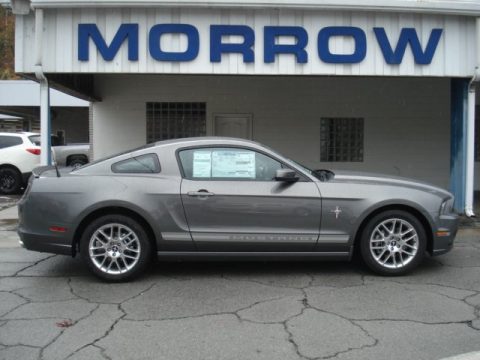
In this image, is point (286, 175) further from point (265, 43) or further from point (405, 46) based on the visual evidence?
point (405, 46)

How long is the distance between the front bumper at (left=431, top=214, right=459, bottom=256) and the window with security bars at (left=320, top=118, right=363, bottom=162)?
7267mm

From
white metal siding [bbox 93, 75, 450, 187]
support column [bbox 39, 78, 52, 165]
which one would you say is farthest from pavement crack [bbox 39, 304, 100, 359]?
white metal siding [bbox 93, 75, 450, 187]

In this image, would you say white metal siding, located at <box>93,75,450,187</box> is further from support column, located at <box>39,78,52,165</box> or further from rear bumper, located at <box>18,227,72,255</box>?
rear bumper, located at <box>18,227,72,255</box>

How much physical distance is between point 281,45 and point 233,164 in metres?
3.74

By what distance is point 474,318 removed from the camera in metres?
4.58

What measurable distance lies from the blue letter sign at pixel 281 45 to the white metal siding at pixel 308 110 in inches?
158

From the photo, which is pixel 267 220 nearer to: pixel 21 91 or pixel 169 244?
pixel 169 244

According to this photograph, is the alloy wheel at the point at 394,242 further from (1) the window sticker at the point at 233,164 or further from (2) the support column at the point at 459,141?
(2) the support column at the point at 459,141

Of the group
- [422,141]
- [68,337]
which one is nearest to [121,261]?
[68,337]

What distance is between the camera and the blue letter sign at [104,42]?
8.66 metres

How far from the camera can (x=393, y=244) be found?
19.0 feet

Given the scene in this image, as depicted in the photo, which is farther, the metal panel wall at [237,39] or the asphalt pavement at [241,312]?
the metal panel wall at [237,39]

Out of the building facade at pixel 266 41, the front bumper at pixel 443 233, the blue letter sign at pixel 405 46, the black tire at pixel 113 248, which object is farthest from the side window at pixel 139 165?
the blue letter sign at pixel 405 46

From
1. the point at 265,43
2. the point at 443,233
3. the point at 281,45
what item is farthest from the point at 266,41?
the point at 443,233
